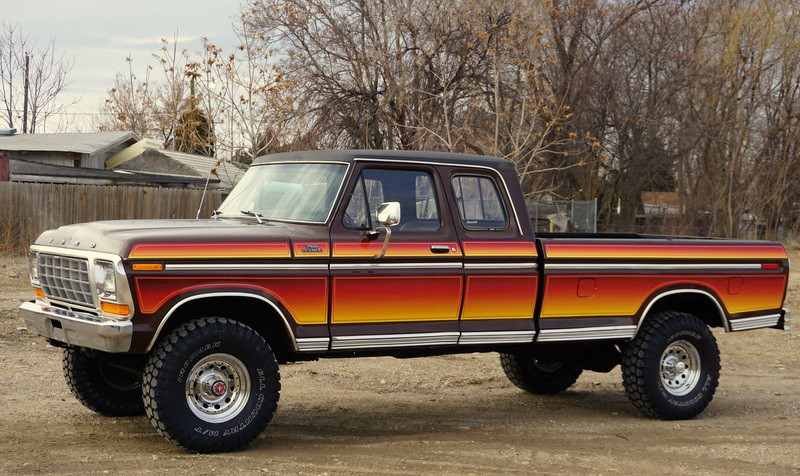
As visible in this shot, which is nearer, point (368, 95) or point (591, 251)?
point (591, 251)

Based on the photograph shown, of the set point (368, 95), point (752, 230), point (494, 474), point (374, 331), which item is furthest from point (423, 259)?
point (752, 230)

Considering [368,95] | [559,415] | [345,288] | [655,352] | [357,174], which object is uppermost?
[368,95]

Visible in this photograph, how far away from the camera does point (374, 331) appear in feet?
24.7

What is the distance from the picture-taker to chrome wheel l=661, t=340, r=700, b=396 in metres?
9.03

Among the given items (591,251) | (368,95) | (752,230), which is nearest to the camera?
(591,251)

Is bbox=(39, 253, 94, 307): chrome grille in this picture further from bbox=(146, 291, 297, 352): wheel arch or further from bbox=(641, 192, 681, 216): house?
bbox=(641, 192, 681, 216): house

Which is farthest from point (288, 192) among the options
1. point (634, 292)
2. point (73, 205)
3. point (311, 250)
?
point (73, 205)

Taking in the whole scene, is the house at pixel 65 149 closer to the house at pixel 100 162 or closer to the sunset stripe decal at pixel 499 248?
the house at pixel 100 162

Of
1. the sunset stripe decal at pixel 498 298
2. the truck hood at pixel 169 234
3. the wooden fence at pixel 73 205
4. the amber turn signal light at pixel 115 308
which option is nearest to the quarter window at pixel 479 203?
the sunset stripe decal at pixel 498 298

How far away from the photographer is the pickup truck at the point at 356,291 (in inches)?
269

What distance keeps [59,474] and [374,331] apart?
7.62 ft

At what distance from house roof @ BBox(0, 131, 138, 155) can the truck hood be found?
25.0 m

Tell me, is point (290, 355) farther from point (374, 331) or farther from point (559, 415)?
point (559, 415)

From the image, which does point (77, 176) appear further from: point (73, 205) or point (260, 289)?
point (260, 289)
